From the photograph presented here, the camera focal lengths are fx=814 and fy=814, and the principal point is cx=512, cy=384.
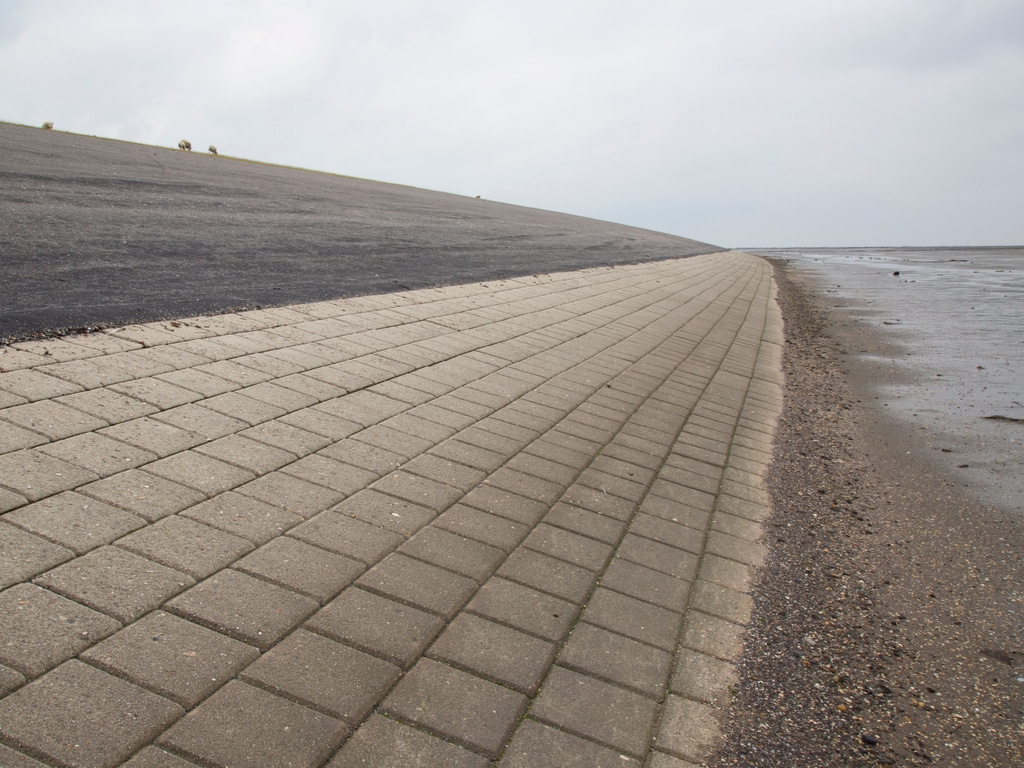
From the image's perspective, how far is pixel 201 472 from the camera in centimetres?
357

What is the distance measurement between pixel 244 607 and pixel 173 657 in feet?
1.11

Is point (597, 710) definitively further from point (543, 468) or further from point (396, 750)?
point (543, 468)

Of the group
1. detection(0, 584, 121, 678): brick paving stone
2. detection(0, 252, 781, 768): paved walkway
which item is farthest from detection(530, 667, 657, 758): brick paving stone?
detection(0, 584, 121, 678): brick paving stone

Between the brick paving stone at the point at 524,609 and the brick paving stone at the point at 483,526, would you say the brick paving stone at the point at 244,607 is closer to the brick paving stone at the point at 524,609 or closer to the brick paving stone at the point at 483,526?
the brick paving stone at the point at 524,609

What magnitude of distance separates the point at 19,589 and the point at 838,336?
39.4 feet

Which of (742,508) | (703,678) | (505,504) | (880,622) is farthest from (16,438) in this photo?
(880,622)

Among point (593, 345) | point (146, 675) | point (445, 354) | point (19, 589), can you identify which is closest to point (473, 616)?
→ point (146, 675)

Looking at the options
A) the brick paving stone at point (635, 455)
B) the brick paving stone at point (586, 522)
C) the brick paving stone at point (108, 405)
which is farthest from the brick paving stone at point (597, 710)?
the brick paving stone at point (108, 405)

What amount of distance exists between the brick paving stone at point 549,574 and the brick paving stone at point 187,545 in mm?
1046

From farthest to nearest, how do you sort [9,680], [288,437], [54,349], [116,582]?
[54,349] < [288,437] < [116,582] < [9,680]

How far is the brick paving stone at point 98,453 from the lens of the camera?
341cm

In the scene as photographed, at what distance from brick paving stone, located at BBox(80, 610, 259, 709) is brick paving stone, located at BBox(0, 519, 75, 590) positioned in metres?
0.43

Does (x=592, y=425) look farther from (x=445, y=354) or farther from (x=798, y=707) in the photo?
(x=798, y=707)

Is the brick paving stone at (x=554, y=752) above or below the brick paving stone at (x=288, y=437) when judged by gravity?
below
